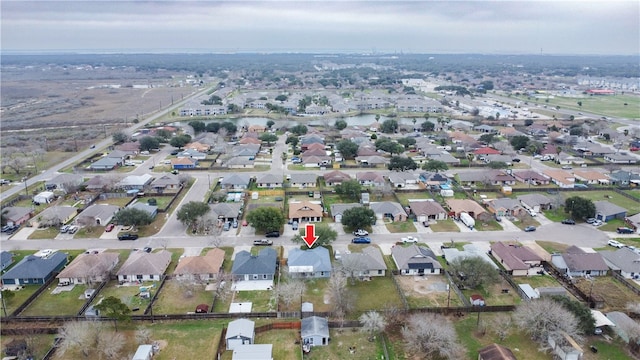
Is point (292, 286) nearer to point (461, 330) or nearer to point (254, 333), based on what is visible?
point (254, 333)

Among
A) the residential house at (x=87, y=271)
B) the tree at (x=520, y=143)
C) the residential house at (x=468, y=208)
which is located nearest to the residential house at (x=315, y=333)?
the residential house at (x=87, y=271)

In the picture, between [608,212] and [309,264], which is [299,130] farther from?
[608,212]

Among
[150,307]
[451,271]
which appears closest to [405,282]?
[451,271]

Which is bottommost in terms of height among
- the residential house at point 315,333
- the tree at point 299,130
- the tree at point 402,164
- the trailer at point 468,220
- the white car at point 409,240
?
the residential house at point 315,333

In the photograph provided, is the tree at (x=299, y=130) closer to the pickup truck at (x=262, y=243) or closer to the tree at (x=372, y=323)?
the pickup truck at (x=262, y=243)

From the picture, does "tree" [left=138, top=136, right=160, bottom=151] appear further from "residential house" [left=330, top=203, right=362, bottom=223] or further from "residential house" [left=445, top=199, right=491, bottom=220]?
"residential house" [left=445, top=199, right=491, bottom=220]

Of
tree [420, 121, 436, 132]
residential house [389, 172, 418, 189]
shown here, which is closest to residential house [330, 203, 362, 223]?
residential house [389, 172, 418, 189]
